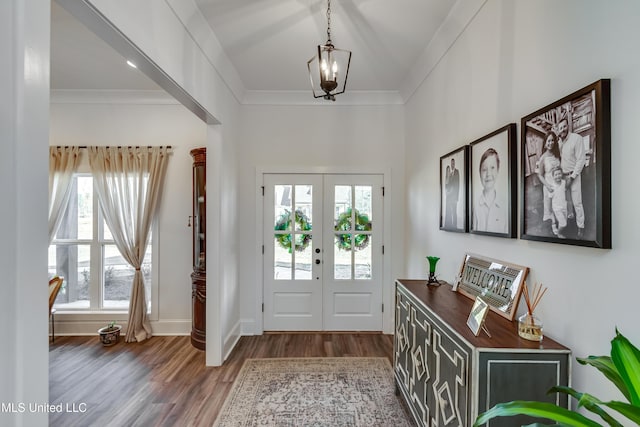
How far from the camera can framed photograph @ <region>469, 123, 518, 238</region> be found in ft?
5.57

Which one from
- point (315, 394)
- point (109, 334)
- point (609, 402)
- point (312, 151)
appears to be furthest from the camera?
point (312, 151)

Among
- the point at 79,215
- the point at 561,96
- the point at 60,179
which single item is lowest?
the point at 79,215

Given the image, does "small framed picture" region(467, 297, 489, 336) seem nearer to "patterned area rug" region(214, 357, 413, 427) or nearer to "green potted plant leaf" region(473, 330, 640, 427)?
"green potted plant leaf" region(473, 330, 640, 427)

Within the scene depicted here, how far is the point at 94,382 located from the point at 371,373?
8.44ft

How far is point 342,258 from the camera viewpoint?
3.93m

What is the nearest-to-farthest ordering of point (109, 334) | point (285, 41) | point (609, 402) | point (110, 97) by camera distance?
point (609, 402), point (285, 41), point (109, 334), point (110, 97)

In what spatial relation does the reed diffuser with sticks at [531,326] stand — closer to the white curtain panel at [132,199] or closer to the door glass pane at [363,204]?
the door glass pane at [363,204]

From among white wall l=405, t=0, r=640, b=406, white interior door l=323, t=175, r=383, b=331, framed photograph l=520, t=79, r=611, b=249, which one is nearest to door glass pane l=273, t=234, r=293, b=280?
white interior door l=323, t=175, r=383, b=331

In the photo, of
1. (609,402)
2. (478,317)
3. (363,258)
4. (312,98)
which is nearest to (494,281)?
(478,317)

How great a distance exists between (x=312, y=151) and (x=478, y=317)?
291 cm

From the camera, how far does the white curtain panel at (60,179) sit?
3689mm

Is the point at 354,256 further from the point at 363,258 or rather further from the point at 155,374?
the point at 155,374

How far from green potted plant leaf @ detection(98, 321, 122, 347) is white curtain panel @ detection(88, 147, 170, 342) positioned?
0.52 ft

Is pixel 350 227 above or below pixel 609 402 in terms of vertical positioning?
above
